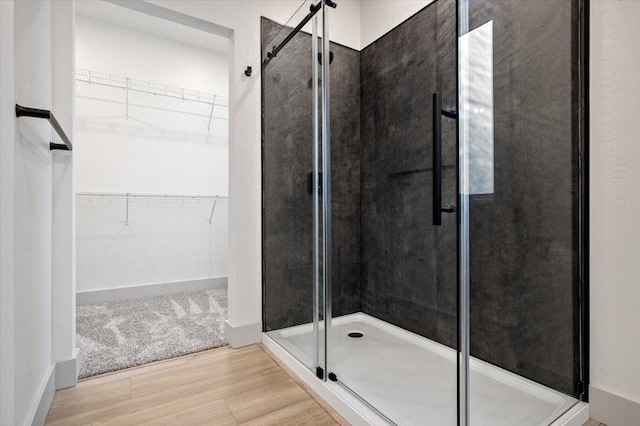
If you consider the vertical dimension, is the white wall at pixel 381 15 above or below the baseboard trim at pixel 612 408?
above

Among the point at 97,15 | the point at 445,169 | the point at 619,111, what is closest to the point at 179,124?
the point at 97,15

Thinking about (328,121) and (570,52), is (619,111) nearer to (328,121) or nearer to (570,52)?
(570,52)

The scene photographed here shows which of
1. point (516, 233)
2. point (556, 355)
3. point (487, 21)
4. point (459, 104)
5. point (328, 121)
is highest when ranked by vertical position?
point (487, 21)

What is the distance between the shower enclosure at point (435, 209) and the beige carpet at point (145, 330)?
1.64 ft

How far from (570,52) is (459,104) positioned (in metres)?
0.62

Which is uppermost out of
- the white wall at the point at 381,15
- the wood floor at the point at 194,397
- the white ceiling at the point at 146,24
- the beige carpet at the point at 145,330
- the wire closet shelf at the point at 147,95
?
the white ceiling at the point at 146,24

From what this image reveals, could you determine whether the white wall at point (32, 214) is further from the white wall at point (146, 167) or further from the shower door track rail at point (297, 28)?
the white wall at point (146, 167)

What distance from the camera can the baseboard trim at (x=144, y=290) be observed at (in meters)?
2.83

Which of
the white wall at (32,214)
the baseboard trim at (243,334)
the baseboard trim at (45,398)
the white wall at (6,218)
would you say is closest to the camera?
the white wall at (6,218)

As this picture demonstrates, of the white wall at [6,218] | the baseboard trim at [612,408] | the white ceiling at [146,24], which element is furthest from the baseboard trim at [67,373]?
the white ceiling at [146,24]

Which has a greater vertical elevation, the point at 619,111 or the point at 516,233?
the point at 619,111

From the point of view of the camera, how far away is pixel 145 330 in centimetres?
215

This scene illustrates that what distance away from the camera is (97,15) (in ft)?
9.37

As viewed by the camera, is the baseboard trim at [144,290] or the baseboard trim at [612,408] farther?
the baseboard trim at [144,290]
